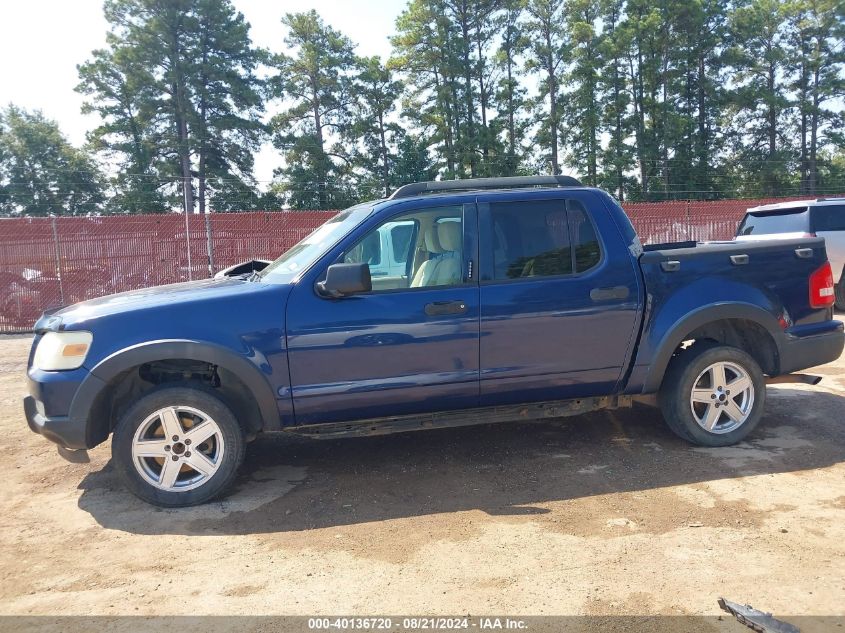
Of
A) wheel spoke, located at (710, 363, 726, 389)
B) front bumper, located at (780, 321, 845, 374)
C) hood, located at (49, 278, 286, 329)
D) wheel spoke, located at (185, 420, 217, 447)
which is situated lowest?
wheel spoke, located at (185, 420, 217, 447)

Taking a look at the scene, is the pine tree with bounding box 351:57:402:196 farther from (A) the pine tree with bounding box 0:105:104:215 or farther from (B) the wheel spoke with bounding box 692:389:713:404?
(B) the wheel spoke with bounding box 692:389:713:404

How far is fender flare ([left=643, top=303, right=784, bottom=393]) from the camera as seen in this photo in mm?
4477

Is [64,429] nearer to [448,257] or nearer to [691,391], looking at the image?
[448,257]

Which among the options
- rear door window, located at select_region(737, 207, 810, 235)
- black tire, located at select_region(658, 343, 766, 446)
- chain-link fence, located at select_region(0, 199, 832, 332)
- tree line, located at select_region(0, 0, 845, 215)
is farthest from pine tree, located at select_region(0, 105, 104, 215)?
black tire, located at select_region(658, 343, 766, 446)

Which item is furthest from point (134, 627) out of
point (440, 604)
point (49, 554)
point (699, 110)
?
point (699, 110)

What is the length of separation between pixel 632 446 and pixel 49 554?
151 inches

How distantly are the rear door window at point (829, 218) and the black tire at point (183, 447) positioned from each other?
10.0 metres

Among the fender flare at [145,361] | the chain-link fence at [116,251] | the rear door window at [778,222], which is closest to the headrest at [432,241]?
the fender flare at [145,361]

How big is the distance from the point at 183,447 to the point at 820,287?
4.59 meters

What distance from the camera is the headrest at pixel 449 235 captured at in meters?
4.35

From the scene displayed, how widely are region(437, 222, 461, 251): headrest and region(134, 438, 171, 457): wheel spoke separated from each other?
7.10 feet

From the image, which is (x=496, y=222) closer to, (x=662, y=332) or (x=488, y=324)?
(x=488, y=324)

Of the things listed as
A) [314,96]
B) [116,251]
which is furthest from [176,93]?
[116,251]

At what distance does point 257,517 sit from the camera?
387cm
